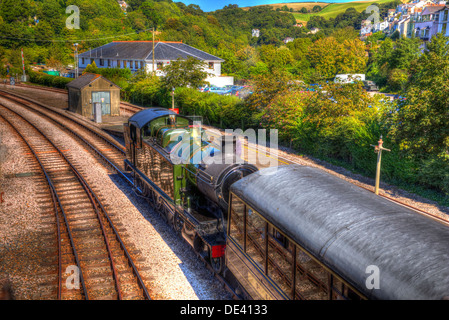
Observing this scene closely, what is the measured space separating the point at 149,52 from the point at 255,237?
2248 inches

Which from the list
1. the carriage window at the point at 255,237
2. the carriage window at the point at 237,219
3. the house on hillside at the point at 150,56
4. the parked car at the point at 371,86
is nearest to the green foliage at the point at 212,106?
the house on hillside at the point at 150,56

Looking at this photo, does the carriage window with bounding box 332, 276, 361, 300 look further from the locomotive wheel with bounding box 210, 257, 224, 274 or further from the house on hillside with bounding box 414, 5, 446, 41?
the house on hillside with bounding box 414, 5, 446, 41

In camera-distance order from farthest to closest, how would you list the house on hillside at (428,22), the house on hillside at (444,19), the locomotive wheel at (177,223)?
the house on hillside at (428,22)
the house on hillside at (444,19)
the locomotive wheel at (177,223)

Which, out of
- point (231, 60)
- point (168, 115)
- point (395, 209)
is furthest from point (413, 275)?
point (231, 60)

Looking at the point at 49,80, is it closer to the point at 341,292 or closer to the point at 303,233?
the point at 303,233

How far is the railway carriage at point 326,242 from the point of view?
4.07 meters

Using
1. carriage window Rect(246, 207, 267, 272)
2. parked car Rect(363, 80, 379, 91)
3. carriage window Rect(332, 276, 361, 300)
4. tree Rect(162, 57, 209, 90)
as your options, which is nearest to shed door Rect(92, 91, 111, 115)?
tree Rect(162, 57, 209, 90)

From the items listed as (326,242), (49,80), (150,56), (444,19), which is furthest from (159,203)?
(444,19)

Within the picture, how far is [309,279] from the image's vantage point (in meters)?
5.36

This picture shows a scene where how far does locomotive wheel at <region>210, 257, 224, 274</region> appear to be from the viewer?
29.2ft

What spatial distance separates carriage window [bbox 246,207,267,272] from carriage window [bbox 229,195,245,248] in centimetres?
23

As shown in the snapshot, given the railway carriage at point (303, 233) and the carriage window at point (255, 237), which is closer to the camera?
the railway carriage at point (303, 233)

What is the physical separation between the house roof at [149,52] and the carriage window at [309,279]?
178 feet

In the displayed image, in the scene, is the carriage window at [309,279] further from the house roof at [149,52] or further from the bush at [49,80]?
the bush at [49,80]
